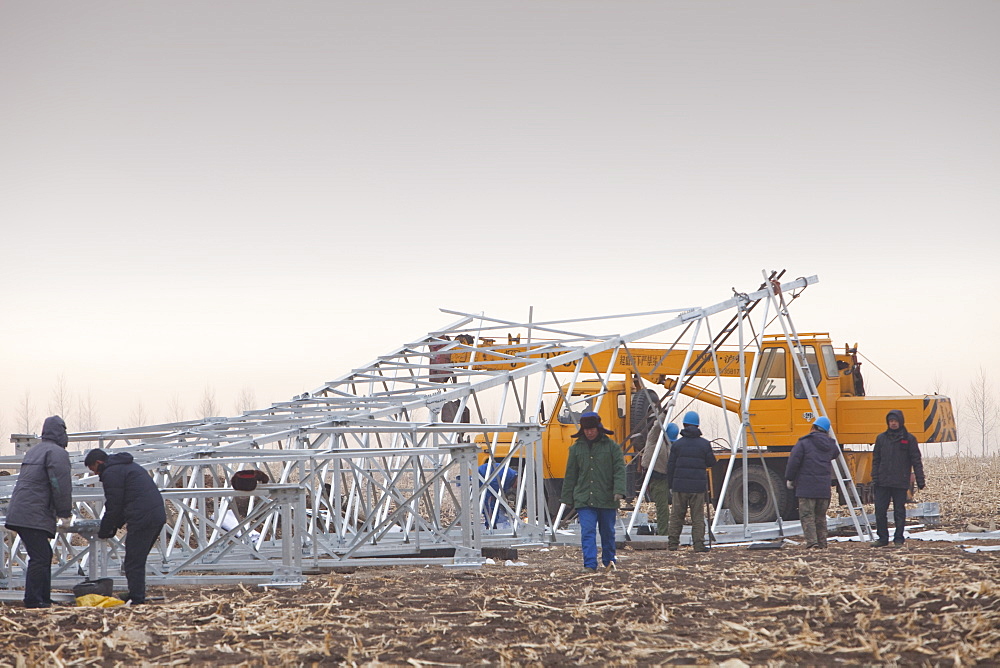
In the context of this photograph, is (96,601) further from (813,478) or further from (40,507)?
(813,478)

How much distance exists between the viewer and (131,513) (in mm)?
10633

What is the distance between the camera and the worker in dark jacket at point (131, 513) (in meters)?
10.6

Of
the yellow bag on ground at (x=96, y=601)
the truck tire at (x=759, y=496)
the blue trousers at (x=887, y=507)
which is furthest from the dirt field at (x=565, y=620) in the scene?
the truck tire at (x=759, y=496)

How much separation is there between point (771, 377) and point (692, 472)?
5.33m

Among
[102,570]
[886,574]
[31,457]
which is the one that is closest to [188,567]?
[102,570]

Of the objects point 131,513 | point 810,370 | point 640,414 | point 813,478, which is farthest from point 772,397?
point 131,513

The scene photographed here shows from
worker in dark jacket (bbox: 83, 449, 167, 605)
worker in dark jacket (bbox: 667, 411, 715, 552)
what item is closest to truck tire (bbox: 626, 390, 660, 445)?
worker in dark jacket (bbox: 667, 411, 715, 552)

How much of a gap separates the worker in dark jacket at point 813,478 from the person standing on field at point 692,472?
1.13 meters

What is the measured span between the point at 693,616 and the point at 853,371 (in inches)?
469

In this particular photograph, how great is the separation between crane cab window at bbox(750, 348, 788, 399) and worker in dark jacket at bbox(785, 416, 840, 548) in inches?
169

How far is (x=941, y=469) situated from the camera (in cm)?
3400

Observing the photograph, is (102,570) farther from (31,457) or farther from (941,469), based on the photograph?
(941,469)

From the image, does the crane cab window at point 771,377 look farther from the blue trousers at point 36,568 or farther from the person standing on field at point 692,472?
the blue trousers at point 36,568

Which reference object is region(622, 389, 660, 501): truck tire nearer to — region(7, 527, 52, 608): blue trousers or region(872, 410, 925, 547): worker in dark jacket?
region(872, 410, 925, 547): worker in dark jacket
